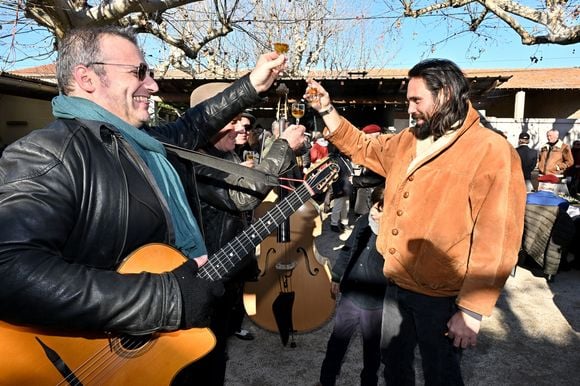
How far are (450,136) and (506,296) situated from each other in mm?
3633

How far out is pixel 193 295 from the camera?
3.89ft

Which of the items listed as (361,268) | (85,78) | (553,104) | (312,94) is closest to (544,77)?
(553,104)

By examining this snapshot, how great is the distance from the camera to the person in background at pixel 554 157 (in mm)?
9844

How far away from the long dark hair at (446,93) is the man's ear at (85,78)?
1.46 m

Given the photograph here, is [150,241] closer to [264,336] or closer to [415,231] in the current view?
[415,231]

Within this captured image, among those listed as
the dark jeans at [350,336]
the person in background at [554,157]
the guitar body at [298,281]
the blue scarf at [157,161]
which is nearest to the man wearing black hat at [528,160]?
the person in background at [554,157]

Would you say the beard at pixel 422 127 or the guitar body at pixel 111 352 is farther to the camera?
the beard at pixel 422 127

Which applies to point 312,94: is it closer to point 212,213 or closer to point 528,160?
point 212,213

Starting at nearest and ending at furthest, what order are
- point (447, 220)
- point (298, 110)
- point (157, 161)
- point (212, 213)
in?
point (157, 161) → point (447, 220) → point (212, 213) → point (298, 110)

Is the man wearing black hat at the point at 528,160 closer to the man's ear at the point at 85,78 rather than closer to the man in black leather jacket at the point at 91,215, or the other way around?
the man in black leather jacket at the point at 91,215

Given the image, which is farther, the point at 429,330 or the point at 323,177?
the point at 323,177

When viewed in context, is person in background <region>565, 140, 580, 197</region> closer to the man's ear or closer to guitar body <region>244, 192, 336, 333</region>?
guitar body <region>244, 192, 336, 333</region>

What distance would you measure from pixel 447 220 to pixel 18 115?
16.3 metres

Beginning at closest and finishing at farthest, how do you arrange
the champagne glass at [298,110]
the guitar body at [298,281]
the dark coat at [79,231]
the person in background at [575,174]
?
1. the dark coat at [79,231]
2. the champagne glass at [298,110]
3. the guitar body at [298,281]
4. the person in background at [575,174]
